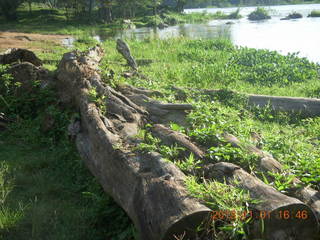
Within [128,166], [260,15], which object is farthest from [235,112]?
[260,15]

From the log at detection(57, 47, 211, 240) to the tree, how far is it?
3934cm

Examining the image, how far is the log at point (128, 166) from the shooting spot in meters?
3.14

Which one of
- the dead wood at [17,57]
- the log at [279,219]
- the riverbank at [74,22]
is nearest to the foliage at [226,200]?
the log at [279,219]

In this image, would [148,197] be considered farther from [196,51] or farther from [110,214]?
[196,51]

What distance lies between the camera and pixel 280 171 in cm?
407

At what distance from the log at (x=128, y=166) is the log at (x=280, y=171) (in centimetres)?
113

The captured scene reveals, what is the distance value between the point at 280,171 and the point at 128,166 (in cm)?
182

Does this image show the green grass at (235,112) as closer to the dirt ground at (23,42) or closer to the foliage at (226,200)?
the foliage at (226,200)

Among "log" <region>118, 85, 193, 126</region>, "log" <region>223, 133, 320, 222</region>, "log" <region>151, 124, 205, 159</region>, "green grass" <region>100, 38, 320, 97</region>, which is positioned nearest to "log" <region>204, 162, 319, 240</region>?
"log" <region>223, 133, 320, 222</region>

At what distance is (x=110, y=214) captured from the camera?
435 centimetres

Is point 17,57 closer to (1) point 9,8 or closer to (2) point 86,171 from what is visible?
(2) point 86,171

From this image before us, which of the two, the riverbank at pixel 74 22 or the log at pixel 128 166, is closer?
the log at pixel 128 166

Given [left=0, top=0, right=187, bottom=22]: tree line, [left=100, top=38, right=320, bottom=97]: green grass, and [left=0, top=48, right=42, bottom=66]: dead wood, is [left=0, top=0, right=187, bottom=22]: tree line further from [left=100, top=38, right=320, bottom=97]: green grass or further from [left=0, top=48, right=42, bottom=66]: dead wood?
[left=0, top=48, right=42, bottom=66]: dead wood

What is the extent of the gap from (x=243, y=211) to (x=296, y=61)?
39.9 feet
